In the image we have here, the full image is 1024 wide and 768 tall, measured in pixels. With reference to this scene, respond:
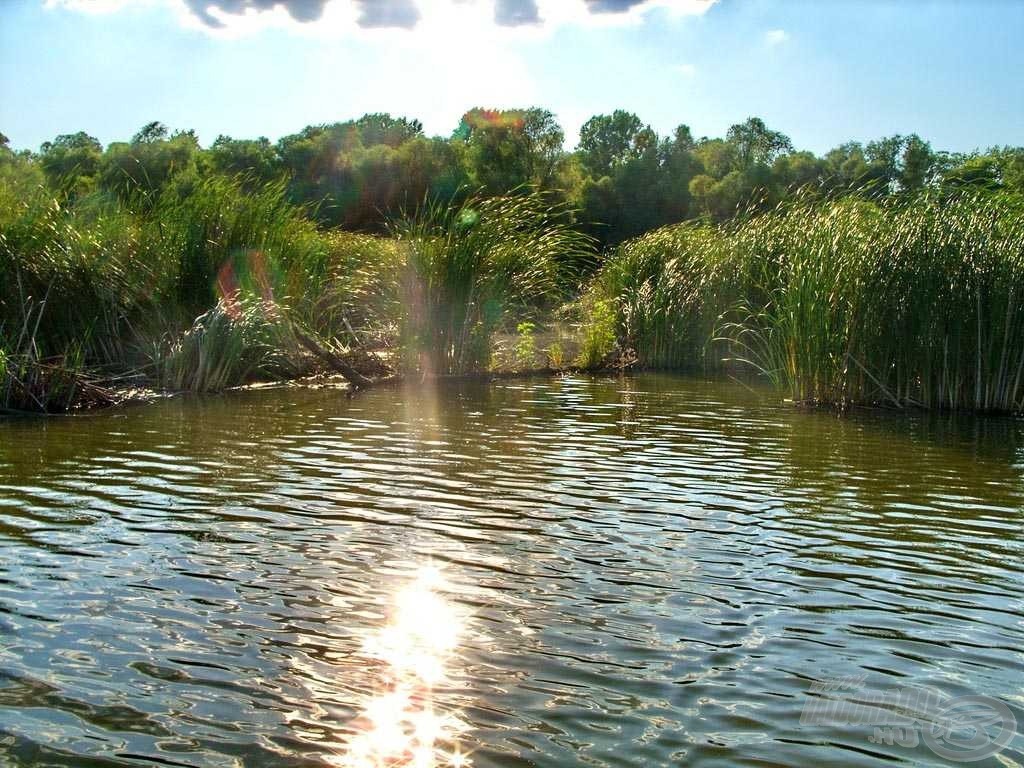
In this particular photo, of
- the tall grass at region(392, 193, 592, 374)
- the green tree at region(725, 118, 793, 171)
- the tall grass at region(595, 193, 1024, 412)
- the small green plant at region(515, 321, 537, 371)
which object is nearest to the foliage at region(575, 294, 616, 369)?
the small green plant at region(515, 321, 537, 371)

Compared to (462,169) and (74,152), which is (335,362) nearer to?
(462,169)

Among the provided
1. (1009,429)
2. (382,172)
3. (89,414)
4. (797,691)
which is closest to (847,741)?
(797,691)

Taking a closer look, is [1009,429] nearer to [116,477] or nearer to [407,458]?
[407,458]

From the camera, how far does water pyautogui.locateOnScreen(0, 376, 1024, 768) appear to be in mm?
3582

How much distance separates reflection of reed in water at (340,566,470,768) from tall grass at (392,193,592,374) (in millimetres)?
9643

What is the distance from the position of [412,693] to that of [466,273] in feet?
36.0

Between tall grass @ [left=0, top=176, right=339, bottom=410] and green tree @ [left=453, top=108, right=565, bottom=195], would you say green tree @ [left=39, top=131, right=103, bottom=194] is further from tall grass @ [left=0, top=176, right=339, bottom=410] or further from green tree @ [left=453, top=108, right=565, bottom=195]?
tall grass @ [left=0, top=176, right=339, bottom=410]

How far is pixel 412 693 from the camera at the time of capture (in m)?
3.89

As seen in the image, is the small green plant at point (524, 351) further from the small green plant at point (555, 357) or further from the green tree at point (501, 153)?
the green tree at point (501, 153)

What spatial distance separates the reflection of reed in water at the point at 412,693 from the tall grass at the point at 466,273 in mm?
9643

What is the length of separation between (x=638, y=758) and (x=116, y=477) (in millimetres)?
5682

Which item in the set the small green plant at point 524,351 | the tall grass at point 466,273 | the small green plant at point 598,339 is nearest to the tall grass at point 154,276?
the tall grass at point 466,273

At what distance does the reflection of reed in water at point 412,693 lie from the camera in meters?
3.42

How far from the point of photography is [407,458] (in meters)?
8.84
